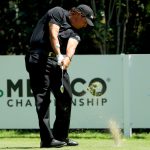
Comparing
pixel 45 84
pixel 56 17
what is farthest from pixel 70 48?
pixel 45 84

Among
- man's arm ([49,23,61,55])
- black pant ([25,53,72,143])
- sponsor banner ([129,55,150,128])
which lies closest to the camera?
man's arm ([49,23,61,55])

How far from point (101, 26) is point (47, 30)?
568cm

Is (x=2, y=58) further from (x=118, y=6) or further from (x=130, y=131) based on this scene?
(x=118, y=6)

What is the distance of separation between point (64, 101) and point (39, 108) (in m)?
0.32

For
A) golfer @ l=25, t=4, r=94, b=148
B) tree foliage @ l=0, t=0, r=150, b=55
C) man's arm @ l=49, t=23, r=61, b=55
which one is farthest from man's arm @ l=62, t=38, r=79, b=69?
tree foliage @ l=0, t=0, r=150, b=55

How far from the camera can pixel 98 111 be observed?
1099 centimetres

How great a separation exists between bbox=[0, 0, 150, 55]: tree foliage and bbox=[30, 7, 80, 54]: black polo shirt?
545cm

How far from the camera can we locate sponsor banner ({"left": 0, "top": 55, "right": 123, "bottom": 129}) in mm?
Result: 11000

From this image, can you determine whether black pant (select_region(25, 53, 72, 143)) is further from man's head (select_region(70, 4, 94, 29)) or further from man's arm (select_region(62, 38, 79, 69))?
man's head (select_region(70, 4, 94, 29))

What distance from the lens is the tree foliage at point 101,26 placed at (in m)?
13.6

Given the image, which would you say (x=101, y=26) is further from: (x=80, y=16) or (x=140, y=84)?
(x=80, y=16)

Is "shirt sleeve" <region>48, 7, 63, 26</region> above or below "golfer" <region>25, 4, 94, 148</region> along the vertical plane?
above

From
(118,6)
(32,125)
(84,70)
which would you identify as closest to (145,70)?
(84,70)

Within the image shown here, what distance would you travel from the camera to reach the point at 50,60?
7.85 meters
